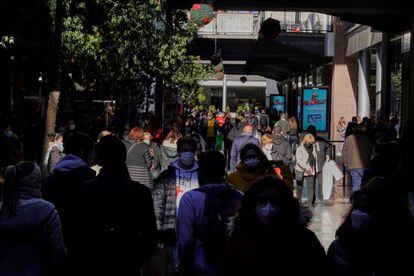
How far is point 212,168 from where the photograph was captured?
617 centimetres

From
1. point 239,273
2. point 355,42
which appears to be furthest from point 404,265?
point 355,42

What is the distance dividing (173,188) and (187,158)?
2.05 feet

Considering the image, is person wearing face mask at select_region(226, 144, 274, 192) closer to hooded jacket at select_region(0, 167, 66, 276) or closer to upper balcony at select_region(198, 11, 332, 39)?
hooded jacket at select_region(0, 167, 66, 276)

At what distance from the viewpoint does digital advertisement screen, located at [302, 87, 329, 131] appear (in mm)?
26188

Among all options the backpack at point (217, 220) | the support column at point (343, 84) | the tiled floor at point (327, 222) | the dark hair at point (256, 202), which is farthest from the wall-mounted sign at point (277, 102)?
the dark hair at point (256, 202)

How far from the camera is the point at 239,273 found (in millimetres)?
4109

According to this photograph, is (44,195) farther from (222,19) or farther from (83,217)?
(222,19)

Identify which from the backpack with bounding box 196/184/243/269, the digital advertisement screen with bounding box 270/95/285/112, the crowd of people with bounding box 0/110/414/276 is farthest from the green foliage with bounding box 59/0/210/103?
the digital advertisement screen with bounding box 270/95/285/112

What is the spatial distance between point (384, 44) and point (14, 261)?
899 inches

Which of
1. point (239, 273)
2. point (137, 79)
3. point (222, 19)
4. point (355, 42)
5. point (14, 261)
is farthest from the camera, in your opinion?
point (222, 19)

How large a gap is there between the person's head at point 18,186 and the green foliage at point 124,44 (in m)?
12.1

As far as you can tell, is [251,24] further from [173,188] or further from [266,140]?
[173,188]

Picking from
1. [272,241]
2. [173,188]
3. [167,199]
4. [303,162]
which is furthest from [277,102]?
Result: [272,241]

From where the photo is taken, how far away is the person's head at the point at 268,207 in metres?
4.20
